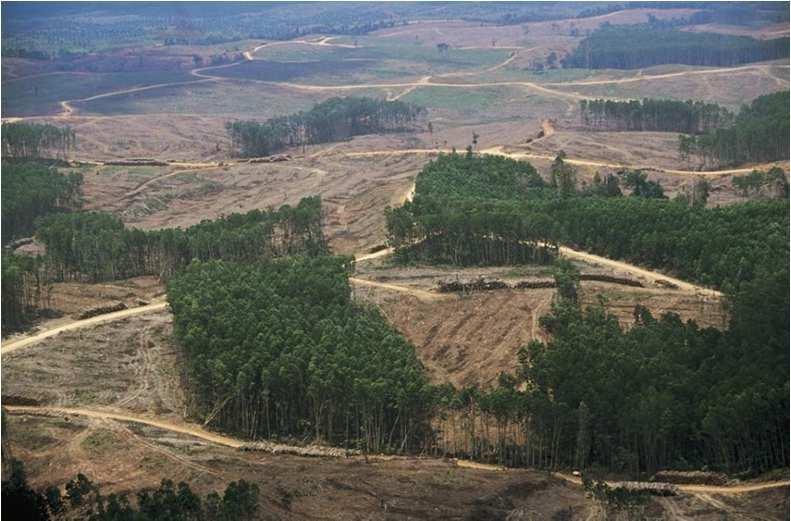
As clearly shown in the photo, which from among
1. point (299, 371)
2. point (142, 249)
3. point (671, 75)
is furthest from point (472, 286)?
point (671, 75)

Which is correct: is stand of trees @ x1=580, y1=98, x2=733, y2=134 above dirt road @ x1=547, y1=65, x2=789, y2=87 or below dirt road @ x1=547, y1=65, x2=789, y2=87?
below

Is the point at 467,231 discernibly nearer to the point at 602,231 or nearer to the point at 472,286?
the point at 472,286

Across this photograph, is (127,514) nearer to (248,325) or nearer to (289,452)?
(289,452)

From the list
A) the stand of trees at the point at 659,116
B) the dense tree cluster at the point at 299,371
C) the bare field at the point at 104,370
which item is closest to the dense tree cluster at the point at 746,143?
the stand of trees at the point at 659,116

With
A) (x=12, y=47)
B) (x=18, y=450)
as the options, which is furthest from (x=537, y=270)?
(x=12, y=47)

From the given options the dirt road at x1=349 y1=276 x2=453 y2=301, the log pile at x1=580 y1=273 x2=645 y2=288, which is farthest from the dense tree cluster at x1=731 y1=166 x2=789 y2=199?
the dirt road at x1=349 y1=276 x2=453 y2=301

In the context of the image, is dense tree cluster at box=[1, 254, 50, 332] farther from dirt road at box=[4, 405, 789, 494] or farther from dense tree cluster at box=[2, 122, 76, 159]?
dense tree cluster at box=[2, 122, 76, 159]
